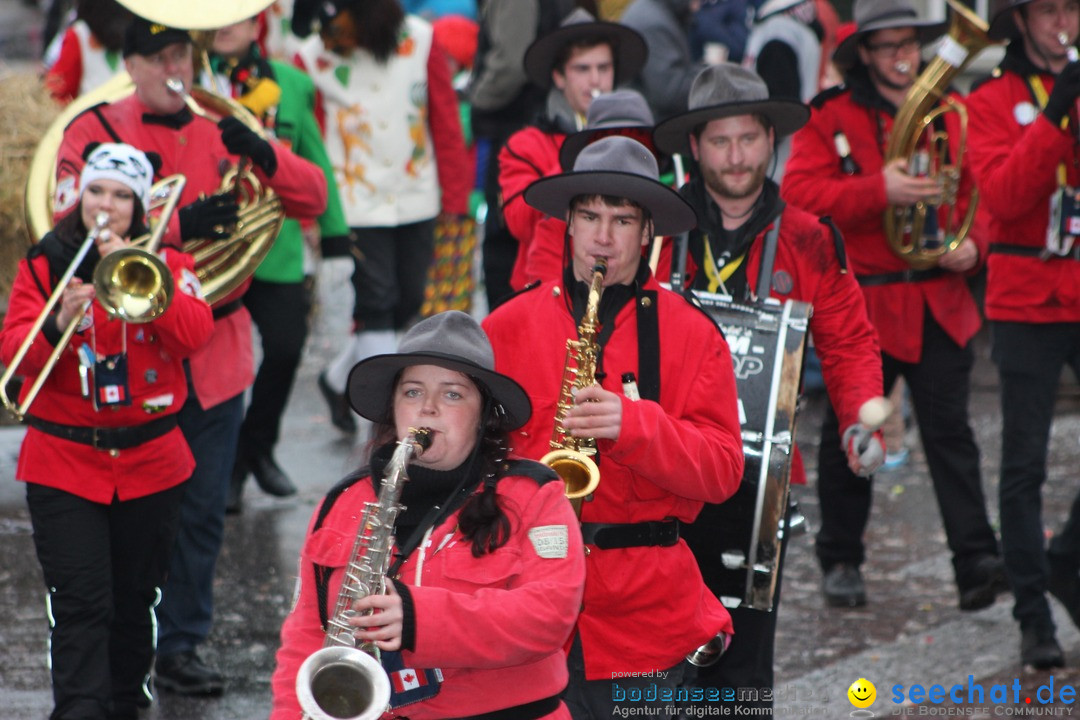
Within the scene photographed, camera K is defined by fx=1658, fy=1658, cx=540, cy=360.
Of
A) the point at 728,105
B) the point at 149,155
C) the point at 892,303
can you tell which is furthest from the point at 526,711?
the point at 892,303

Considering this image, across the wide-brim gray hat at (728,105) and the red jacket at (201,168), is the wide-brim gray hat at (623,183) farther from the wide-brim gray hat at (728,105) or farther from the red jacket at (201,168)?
the red jacket at (201,168)

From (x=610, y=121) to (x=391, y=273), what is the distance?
261 centimetres

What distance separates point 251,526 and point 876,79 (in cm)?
330

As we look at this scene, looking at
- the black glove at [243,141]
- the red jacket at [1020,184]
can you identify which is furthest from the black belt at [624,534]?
the red jacket at [1020,184]

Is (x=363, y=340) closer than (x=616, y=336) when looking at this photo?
No

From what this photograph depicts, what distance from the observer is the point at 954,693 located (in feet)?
18.1

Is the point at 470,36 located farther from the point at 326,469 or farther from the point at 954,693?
→ the point at 954,693

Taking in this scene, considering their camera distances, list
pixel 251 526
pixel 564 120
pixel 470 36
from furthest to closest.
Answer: pixel 470 36 < pixel 251 526 < pixel 564 120

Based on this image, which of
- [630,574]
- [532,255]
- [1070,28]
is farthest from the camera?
[1070,28]

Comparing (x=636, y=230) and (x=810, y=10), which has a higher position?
(x=810, y=10)

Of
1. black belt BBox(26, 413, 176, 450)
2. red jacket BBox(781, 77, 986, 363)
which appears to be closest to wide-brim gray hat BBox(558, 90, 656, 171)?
red jacket BBox(781, 77, 986, 363)

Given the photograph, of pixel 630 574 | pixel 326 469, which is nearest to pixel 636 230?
pixel 630 574

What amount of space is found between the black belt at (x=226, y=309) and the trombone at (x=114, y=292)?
91cm

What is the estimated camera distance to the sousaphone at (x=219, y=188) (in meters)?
5.64
